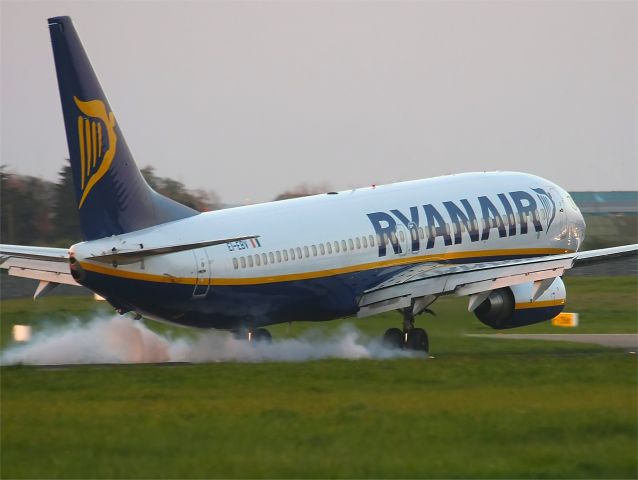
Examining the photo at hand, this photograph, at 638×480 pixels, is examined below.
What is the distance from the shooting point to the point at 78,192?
31281mm

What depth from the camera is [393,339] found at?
38.5 m

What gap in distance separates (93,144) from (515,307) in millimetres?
13339

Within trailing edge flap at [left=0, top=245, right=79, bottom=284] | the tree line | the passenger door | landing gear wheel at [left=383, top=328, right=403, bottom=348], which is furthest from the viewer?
the tree line

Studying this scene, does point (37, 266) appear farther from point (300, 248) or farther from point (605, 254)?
point (605, 254)

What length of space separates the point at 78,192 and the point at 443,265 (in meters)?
12.9

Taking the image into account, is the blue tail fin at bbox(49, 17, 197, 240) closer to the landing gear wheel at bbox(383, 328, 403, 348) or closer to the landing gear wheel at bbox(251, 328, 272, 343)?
the landing gear wheel at bbox(251, 328, 272, 343)

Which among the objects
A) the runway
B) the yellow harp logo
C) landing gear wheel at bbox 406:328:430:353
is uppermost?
the yellow harp logo

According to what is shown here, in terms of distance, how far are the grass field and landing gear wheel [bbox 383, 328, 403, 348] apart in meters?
4.30

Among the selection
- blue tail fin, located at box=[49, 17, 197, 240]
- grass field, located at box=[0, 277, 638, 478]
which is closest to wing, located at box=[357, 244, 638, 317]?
grass field, located at box=[0, 277, 638, 478]

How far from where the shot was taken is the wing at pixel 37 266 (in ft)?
117

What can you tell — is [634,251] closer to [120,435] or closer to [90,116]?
[90,116]

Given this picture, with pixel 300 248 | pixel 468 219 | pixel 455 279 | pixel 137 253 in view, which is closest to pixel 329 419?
pixel 137 253

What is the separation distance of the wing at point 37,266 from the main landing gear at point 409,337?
9.42m

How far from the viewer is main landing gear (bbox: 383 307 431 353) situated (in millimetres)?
37750
